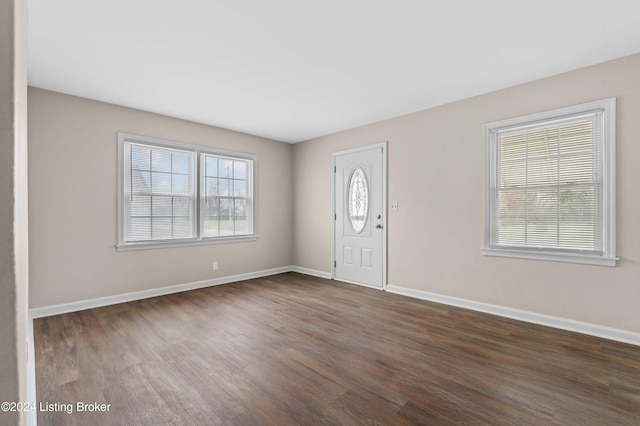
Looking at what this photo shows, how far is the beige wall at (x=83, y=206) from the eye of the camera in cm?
344

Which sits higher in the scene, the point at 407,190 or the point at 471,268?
the point at 407,190

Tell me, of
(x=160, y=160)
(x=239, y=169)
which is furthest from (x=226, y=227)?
(x=160, y=160)

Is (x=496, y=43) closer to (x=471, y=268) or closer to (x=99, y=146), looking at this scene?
(x=471, y=268)

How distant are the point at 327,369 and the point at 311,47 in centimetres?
273

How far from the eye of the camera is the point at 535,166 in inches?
133

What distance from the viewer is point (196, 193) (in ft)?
15.6

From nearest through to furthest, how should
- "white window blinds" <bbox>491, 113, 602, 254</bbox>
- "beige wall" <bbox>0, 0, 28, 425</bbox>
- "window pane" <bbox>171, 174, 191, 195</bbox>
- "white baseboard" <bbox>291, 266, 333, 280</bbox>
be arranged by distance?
1. "beige wall" <bbox>0, 0, 28, 425</bbox>
2. "white window blinds" <bbox>491, 113, 602, 254</bbox>
3. "window pane" <bbox>171, 174, 191, 195</bbox>
4. "white baseboard" <bbox>291, 266, 333, 280</bbox>

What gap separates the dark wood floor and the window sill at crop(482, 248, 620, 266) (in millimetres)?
738

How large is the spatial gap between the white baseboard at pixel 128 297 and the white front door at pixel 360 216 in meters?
1.69

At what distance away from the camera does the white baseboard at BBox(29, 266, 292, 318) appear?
11.4 ft

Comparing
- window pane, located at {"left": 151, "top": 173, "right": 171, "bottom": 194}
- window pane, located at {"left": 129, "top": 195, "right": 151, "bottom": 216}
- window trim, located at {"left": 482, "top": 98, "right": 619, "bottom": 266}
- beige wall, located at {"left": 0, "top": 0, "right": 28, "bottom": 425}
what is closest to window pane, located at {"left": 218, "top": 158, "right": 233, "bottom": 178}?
window pane, located at {"left": 151, "top": 173, "right": 171, "bottom": 194}

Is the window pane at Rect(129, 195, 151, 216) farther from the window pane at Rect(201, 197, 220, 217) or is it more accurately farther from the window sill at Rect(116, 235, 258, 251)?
the window pane at Rect(201, 197, 220, 217)

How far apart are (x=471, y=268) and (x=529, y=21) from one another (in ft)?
8.69

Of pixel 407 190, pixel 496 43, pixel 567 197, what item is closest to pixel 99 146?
pixel 407 190
